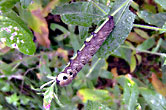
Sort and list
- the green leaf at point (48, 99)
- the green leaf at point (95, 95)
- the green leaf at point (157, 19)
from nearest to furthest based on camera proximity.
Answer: the green leaf at point (48, 99), the green leaf at point (157, 19), the green leaf at point (95, 95)

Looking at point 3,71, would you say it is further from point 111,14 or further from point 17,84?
point 111,14

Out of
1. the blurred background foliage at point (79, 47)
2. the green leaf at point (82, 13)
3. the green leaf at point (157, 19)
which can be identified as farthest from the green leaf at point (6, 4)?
the green leaf at point (157, 19)

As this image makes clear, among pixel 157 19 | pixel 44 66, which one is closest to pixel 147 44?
pixel 157 19

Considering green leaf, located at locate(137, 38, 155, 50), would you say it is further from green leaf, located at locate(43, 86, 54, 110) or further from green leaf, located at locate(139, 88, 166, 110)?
green leaf, located at locate(43, 86, 54, 110)

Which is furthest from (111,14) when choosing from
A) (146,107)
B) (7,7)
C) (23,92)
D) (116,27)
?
(23,92)

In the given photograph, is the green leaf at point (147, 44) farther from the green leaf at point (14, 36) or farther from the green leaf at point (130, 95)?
the green leaf at point (14, 36)

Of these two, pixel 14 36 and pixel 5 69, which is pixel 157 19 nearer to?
pixel 14 36

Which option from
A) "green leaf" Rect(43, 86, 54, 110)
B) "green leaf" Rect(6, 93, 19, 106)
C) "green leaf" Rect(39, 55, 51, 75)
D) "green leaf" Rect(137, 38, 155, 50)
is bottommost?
"green leaf" Rect(6, 93, 19, 106)

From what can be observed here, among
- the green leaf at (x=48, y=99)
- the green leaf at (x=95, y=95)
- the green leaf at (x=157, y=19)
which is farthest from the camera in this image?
the green leaf at (x=95, y=95)

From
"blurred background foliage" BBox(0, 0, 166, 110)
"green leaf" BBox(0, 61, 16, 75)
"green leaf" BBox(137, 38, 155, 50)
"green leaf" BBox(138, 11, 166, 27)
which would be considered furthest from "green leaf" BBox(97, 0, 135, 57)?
"green leaf" BBox(0, 61, 16, 75)
